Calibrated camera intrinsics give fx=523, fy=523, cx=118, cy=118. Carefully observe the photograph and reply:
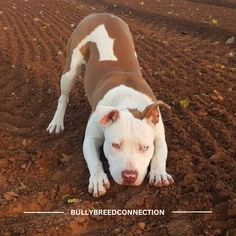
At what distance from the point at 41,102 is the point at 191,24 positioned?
7004mm

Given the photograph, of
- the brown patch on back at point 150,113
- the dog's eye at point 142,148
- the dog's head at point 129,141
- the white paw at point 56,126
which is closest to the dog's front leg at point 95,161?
the dog's head at point 129,141

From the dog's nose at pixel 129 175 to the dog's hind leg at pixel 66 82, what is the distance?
7.70 ft

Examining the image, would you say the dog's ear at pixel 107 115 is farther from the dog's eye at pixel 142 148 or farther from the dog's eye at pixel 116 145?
the dog's eye at pixel 142 148

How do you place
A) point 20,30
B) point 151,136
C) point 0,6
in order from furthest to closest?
1. point 0,6
2. point 20,30
3. point 151,136

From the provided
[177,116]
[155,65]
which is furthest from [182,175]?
[155,65]

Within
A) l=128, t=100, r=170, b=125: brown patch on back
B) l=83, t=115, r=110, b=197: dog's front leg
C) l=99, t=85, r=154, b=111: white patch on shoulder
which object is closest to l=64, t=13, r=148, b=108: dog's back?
l=99, t=85, r=154, b=111: white patch on shoulder

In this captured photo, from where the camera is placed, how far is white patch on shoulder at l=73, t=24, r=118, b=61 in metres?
6.48

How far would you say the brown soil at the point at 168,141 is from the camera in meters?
4.53

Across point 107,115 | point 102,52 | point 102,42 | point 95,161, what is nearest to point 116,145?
point 107,115

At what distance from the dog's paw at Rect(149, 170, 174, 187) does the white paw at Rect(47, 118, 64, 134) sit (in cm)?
203

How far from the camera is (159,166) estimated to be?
16.6 feet

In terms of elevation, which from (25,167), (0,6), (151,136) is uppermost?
(151,136)

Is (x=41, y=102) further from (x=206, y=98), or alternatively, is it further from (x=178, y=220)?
(x=178, y=220)

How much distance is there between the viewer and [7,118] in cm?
718
